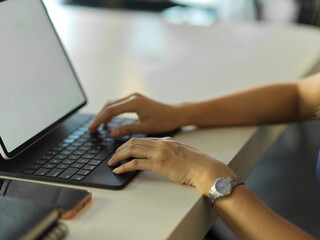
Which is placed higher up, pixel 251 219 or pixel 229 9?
pixel 251 219

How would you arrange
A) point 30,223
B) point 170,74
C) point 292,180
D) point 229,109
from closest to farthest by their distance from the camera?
point 30,223 → point 229,109 → point 170,74 → point 292,180

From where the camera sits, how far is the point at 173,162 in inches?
30.0

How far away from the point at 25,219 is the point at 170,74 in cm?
81

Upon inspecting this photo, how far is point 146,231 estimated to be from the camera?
0.63 m

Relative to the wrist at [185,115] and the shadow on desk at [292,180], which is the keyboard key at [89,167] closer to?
the wrist at [185,115]

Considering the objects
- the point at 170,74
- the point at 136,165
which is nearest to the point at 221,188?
the point at 136,165

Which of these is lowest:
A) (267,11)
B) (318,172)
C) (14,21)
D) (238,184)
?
(267,11)

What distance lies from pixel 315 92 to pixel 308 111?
43 millimetres

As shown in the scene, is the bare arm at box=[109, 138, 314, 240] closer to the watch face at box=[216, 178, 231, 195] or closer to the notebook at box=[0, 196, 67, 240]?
the watch face at box=[216, 178, 231, 195]

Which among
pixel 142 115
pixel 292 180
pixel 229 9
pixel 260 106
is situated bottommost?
pixel 292 180

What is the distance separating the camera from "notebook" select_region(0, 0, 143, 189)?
2.58 feet

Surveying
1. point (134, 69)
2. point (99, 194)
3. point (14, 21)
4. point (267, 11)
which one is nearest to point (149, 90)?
point (134, 69)

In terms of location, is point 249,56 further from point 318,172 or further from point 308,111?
point 318,172

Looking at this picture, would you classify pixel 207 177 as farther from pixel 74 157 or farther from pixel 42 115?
pixel 42 115
